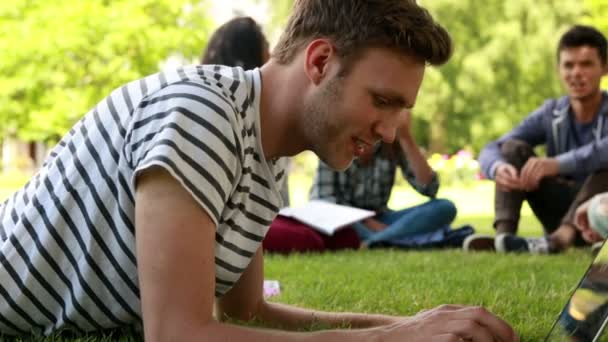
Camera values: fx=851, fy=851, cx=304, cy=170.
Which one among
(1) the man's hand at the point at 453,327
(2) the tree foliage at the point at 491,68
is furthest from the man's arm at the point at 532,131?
(2) the tree foliage at the point at 491,68

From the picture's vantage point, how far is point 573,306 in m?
2.19

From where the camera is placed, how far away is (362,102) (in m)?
1.93

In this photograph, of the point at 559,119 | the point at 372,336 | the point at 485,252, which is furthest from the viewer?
the point at 559,119

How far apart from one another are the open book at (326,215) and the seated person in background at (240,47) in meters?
0.19

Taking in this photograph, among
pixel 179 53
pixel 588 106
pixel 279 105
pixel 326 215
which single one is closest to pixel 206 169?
pixel 279 105

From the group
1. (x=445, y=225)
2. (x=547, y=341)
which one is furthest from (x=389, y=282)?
Answer: (x=445, y=225)

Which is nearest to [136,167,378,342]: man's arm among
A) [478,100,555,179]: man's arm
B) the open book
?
the open book

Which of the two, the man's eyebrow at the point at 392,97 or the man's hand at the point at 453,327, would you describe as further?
the man's eyebrow at the point at 392,97

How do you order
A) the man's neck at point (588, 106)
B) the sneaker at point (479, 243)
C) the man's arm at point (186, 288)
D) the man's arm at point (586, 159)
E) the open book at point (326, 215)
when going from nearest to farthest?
1. the man's arm at point (186, 288)
2. the man's arm at point (586, 159)
3. the open book at point (326, 215)
4. the sneaker at point (479, 243)
5. the man's neck at point (588, 106)

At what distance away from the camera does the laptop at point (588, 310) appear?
1.83 meters

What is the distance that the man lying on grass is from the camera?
66.0 inches

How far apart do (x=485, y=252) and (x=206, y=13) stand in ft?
57.1

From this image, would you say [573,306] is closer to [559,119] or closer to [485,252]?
[485,252]

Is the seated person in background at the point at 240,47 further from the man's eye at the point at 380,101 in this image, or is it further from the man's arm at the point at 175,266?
the man's arm at the point at 175,266
